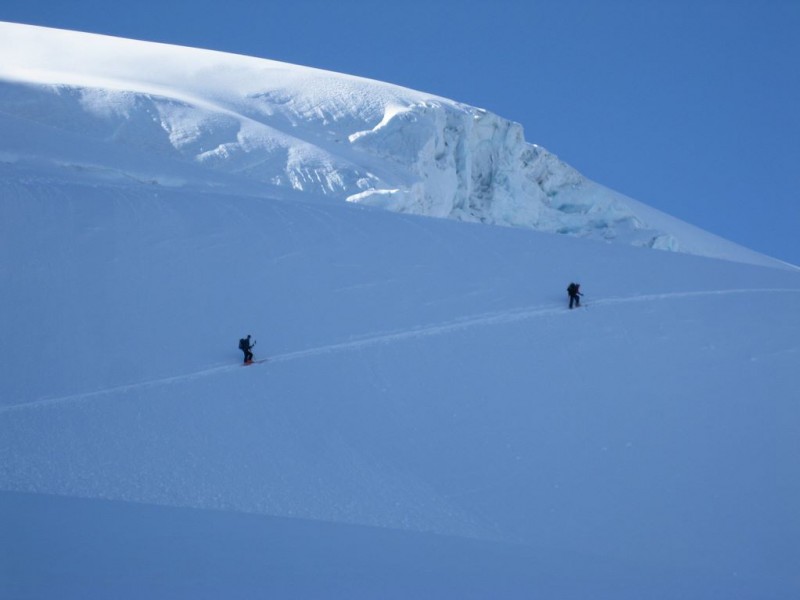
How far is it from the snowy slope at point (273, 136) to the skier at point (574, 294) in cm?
678

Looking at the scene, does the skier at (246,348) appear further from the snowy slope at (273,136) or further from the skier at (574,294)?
the snowy slope at (273,136)

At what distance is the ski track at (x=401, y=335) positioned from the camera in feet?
36.2

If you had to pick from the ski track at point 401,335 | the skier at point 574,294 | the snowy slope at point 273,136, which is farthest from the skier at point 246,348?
the snowy slope at point 273,136

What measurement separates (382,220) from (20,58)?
13980mm

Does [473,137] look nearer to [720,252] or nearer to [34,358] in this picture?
[720,252]

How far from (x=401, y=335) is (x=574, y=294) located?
2762 mm

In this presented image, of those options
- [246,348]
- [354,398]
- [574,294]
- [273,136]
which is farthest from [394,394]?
[273,136]

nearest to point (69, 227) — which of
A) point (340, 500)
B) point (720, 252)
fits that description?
point (340, 500)

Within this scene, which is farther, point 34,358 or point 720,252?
point 720,252

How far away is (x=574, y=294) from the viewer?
1402 centimetres

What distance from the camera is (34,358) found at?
38.8 feet

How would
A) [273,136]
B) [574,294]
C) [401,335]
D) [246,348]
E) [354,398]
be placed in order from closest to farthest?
[354,398], [246,348], [401,335], [574,294], [273,136]

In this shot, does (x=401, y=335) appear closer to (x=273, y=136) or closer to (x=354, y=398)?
(x=354, y=398)

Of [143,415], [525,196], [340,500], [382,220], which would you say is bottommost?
[340,500]
